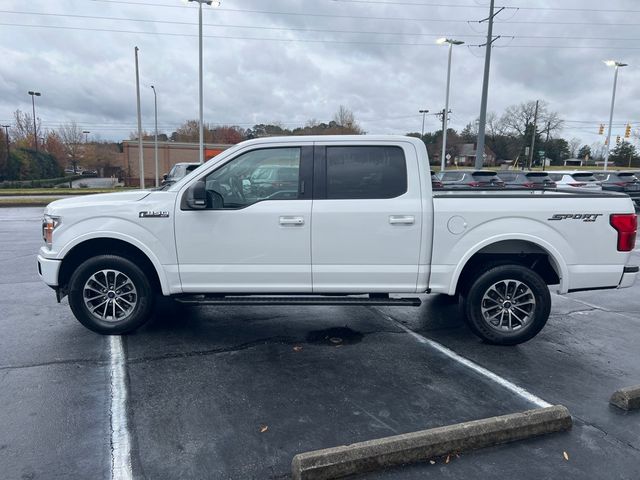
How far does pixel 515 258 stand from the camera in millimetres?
5133

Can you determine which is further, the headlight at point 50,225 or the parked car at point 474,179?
the parked car at point 474,179

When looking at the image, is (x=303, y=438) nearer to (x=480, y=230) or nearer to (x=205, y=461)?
(x=205, y=461)

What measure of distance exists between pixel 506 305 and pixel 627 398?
145 cm

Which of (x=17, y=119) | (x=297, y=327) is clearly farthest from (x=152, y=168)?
(x=297, y=327)

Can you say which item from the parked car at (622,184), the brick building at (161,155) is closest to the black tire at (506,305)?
the parked car at (622,184)

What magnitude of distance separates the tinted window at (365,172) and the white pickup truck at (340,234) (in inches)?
0.4

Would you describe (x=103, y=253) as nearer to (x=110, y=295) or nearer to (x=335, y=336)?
(x=110, y=295)

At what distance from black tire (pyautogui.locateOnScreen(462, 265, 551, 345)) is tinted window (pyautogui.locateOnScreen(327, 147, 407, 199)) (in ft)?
4.36

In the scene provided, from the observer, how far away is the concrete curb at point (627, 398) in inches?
146

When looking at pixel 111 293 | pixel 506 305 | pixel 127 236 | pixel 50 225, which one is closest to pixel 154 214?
pixel 127 236

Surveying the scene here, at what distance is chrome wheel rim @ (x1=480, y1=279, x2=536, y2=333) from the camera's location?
16.3ft

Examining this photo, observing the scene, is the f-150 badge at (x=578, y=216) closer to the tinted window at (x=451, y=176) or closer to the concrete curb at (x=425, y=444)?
the concrete curb at (x=425, y=444)

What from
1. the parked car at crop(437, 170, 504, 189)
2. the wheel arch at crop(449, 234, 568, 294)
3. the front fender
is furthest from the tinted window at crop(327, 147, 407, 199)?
the parked car at crop(437, 170, 504, 189)

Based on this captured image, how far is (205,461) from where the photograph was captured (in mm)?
Result: 3014
